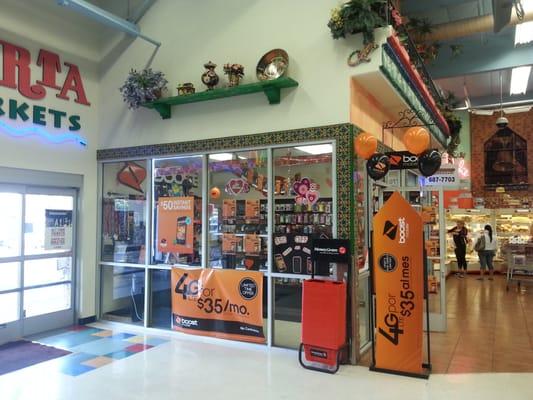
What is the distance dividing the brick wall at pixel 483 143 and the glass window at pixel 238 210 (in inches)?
467

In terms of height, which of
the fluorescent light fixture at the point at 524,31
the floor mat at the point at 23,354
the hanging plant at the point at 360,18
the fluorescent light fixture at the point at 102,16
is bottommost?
the floor mat at the point at 23,354

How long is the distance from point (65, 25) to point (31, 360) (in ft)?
15.3

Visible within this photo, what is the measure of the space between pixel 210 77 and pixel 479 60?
582 cm

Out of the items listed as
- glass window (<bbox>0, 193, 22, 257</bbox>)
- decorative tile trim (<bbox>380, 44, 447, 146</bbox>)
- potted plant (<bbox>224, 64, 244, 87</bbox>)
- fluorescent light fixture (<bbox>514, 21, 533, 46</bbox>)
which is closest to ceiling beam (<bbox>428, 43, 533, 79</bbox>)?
fluorescent light fixture (<bbox>514, 21, 533, 46</bbox>)

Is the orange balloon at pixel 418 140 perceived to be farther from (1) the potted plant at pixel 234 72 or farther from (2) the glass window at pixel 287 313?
(1) the potted plant at pixel 234 72

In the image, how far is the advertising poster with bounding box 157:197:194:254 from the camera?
6.09 m

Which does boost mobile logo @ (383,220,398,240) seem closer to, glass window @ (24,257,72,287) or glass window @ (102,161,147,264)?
glass window @ (102,161,147,264)

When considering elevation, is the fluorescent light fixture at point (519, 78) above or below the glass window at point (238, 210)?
above

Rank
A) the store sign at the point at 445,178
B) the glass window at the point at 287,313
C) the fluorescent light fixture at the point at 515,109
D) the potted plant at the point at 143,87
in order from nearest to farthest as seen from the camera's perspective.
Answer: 1. the glass window at the point at 287,313
2. the potted plant at the point at 143,87
3. the store sign at the point at 445,178
4. the fluorescent light fixture at the point at 515,109

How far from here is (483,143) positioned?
49.8 feet

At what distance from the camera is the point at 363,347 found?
17.5 feet

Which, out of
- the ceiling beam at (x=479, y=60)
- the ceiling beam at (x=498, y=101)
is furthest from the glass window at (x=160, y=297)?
the ceiling beam at (x=498, y=101)

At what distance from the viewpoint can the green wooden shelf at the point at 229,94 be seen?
17.1ft

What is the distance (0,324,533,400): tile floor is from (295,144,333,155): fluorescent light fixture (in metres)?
2.41
